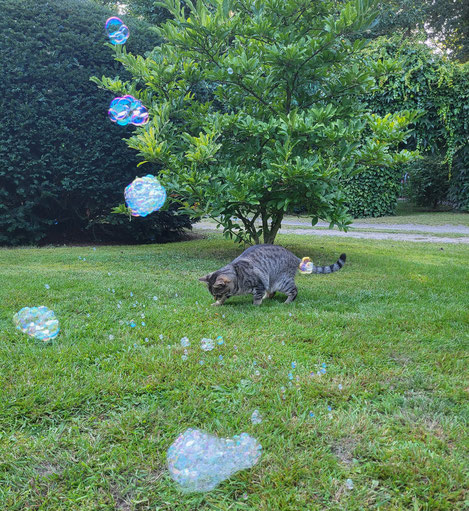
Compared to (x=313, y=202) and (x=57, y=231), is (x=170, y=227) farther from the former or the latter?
(x=313, y=202)

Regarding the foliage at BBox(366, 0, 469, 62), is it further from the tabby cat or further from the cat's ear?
the cat's ear

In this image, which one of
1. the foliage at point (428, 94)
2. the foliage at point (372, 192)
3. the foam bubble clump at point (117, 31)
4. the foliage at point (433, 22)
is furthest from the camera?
the foliage at point (433, 22)

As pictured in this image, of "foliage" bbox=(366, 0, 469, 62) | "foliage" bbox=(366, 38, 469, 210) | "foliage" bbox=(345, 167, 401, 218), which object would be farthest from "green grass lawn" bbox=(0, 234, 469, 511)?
"foliage" bbox=(366, 0, 469, 62)

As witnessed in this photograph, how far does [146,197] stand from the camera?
682 cm

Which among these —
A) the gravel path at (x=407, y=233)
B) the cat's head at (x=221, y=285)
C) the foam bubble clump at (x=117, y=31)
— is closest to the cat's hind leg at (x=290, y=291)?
the cat's head at (x=221, y=285)

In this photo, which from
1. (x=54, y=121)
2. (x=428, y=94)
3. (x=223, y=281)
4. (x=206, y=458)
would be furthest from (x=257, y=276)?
(x=428, y=94)

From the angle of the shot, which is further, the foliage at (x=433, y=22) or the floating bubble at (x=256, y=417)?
the foliage at (x=433, y=22)

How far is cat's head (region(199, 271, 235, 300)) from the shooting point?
397 cm

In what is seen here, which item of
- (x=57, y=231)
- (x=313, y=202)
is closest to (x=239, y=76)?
(x=313, y=202)

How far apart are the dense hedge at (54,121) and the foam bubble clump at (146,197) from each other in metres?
1.46

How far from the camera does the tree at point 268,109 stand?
5.54 m

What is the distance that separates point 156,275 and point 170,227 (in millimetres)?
4525

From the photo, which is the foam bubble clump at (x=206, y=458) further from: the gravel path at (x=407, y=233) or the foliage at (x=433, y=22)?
the foliage at (x=433, y=22)

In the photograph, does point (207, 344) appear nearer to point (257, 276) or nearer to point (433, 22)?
point (257, 276)
